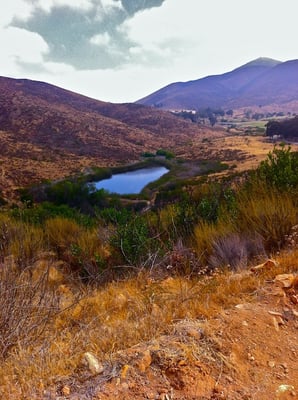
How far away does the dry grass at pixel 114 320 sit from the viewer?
195cm

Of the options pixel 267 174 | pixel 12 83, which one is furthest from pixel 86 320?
pixel 12 83

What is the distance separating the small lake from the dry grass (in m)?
30.6

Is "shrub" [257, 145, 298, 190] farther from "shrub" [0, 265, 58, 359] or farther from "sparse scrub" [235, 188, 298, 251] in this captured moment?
"shrub" [0, 265, 58, 359]

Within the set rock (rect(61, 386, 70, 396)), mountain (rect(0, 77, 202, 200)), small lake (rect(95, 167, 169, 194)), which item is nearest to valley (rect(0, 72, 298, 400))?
rock (rect(61, 386, 70, 396))

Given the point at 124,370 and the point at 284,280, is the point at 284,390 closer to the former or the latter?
the point at 124,370

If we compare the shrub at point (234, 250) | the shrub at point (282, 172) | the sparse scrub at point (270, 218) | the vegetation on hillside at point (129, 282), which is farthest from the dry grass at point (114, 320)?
the shrub at point (282, 172)

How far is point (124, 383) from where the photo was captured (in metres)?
1.86

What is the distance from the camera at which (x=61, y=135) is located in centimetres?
5641

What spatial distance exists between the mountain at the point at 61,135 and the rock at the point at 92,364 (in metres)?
30.7

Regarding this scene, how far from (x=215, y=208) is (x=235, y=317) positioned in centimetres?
361

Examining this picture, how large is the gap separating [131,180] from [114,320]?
37.7 meters

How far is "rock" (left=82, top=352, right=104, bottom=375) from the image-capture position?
1.95 meters

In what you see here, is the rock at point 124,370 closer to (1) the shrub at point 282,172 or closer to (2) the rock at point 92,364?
(2) the rock at point 92,364

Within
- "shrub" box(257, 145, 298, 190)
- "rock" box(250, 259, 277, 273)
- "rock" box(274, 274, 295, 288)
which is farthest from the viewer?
"shrub" box(257, 145, 298, 190)
